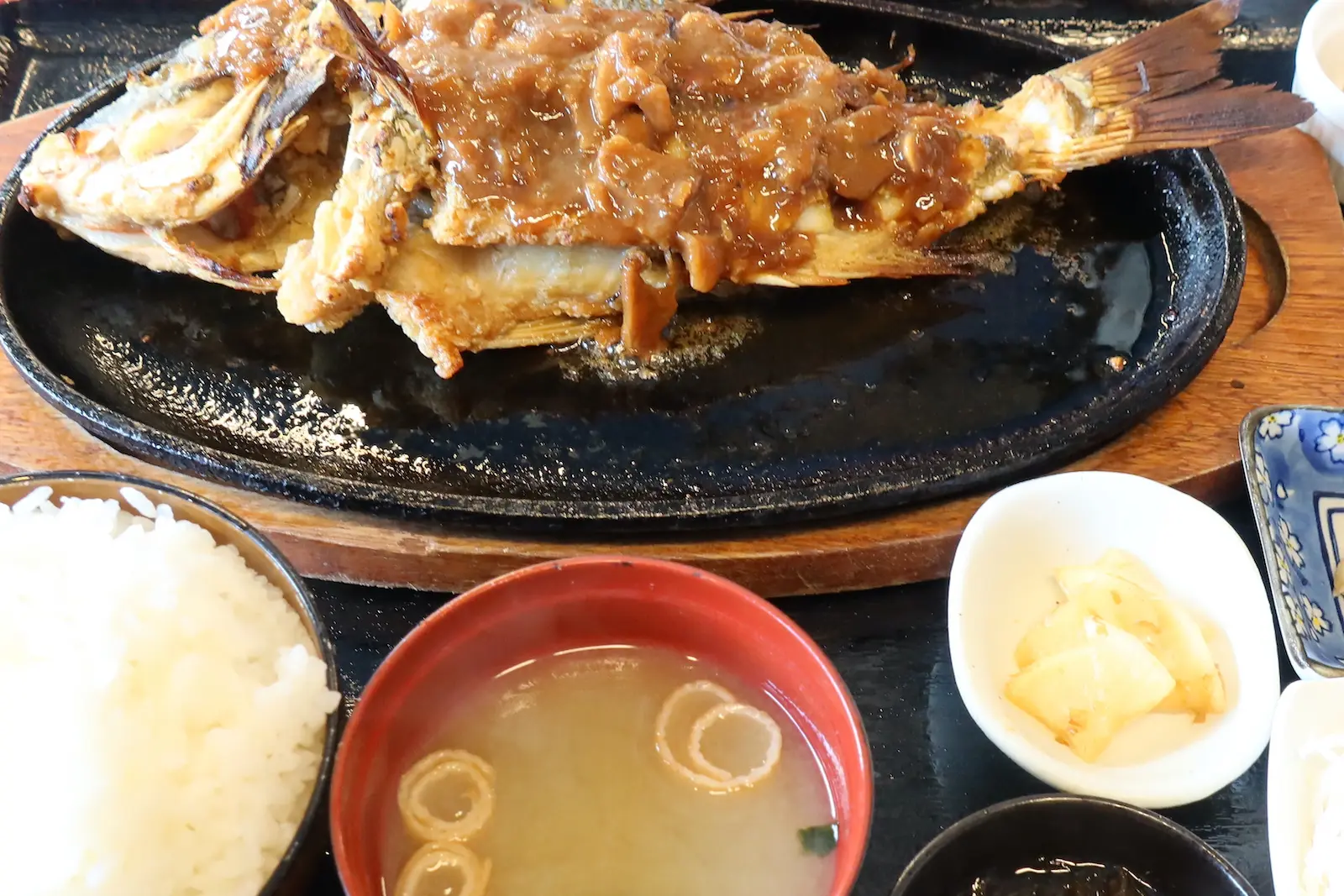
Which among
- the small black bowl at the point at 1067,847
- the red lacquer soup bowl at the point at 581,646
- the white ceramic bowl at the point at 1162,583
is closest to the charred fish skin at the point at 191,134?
the red lacquer soup bowl at the point at 581,646

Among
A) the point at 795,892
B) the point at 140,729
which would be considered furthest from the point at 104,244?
the point at 795,892

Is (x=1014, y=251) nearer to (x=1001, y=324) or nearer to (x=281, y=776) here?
(x=1001, y=324)

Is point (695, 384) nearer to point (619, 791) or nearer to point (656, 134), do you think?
point (656, 134)

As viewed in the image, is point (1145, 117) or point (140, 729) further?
point (1145, 117)

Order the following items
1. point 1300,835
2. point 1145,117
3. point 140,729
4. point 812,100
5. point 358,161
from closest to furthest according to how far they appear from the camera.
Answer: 1. point 140,729
2. point 1300,835
3. point 358,161
4. point 812,100
5. point 1145,117

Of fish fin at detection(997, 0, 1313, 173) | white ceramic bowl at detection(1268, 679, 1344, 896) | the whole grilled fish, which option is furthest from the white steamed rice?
fish fin at detection(997, 0, 1313, 173)
